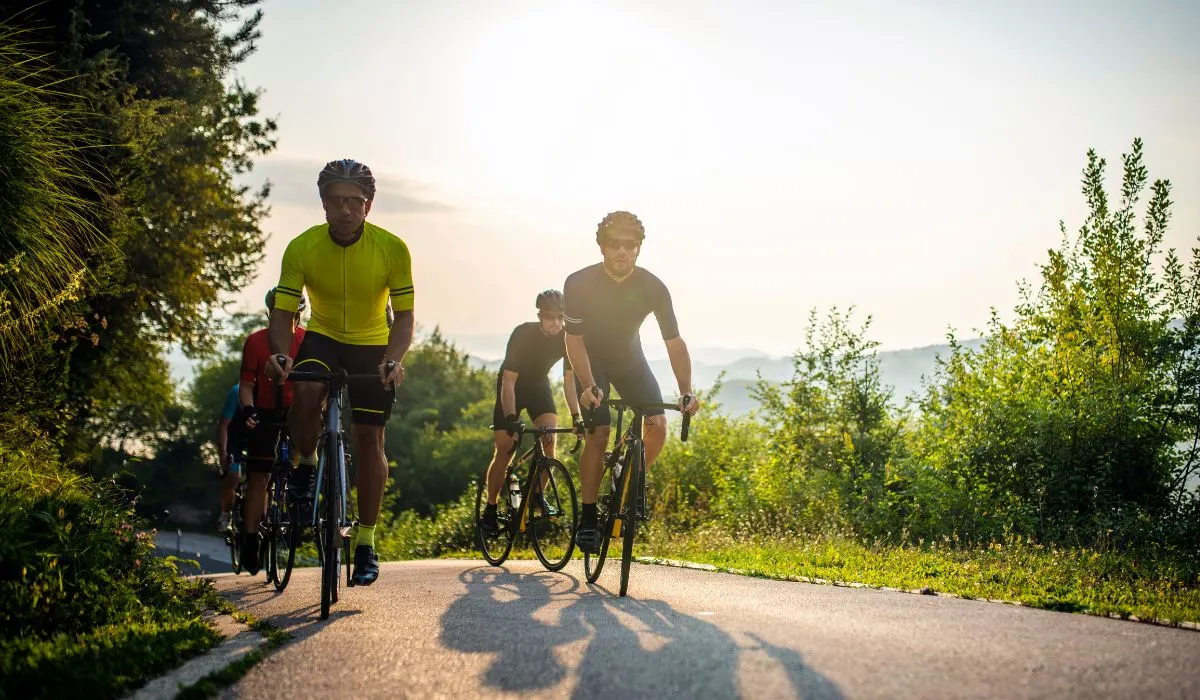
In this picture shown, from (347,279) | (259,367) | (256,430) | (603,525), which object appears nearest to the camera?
(347,279)

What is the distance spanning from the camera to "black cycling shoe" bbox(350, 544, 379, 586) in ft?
20.1

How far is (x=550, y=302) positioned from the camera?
9.21m

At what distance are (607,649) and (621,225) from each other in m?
3.38

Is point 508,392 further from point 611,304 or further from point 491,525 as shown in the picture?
point 611,304

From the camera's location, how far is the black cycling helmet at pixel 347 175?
619 cm

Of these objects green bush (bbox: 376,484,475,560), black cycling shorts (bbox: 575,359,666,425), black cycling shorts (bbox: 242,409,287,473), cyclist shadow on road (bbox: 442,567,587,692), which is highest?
black cycling shorts (bbox: 575,359,666,425)

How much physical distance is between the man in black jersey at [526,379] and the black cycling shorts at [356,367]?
2652 mm

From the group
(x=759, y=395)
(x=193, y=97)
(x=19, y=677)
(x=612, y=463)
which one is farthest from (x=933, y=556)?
(x=193, y=97)

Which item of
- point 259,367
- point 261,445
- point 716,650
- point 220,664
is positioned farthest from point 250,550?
point 716,650

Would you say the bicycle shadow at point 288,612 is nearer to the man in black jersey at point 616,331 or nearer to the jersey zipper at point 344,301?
the jersey zipper at point 344,301

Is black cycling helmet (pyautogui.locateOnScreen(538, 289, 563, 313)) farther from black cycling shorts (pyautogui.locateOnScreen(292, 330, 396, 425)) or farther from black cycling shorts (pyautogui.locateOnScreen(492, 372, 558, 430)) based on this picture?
black cycling shorts (pyautogui.locateOnScreen(292, 330, 396, 425))

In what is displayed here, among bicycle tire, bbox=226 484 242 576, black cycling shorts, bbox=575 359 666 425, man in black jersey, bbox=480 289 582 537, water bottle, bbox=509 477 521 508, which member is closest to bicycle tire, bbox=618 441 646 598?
black cycling shorts, bbox=575 359 666 425

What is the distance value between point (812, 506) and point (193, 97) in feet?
33.1

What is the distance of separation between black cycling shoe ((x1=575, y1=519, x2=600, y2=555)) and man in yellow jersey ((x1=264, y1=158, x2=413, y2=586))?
5.23ft
